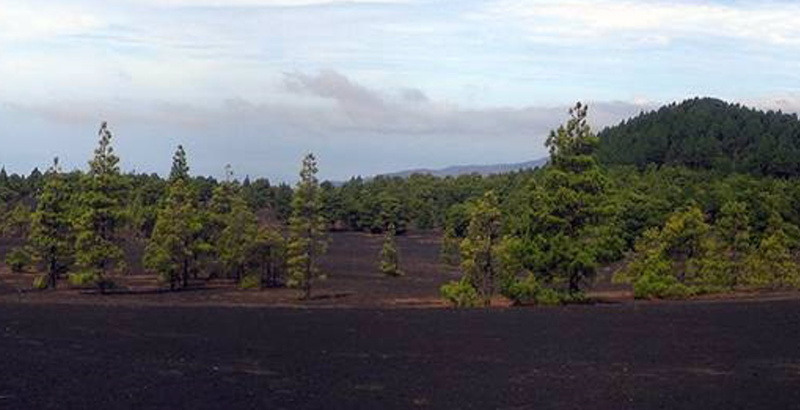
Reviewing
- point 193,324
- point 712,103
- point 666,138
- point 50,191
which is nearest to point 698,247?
point 193,324

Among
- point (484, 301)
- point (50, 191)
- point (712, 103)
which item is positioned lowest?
point (484, 301)

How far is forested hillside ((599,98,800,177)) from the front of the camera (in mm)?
106938

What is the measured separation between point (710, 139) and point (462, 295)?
92.6 metres

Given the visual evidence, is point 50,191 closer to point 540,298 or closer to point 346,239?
point 540,298

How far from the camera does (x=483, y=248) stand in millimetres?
36938

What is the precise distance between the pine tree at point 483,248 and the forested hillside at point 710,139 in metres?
72.0

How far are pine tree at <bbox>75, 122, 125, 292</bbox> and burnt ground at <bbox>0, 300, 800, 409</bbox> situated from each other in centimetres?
1183

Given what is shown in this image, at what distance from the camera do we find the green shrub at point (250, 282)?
164 ft

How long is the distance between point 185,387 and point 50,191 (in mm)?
30337

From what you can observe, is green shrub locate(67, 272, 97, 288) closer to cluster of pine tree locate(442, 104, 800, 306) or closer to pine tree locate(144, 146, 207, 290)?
pine tree locate(144, 146, 207, 290)

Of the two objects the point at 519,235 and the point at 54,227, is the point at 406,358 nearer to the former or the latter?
the point at 519,235

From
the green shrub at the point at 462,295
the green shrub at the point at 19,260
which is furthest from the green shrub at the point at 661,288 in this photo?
the green shrub at the point at 19,260

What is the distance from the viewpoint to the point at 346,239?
312 ft

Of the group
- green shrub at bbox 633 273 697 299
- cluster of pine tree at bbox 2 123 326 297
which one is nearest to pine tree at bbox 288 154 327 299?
cluster of pine tree at bbox 2 123 326 297
